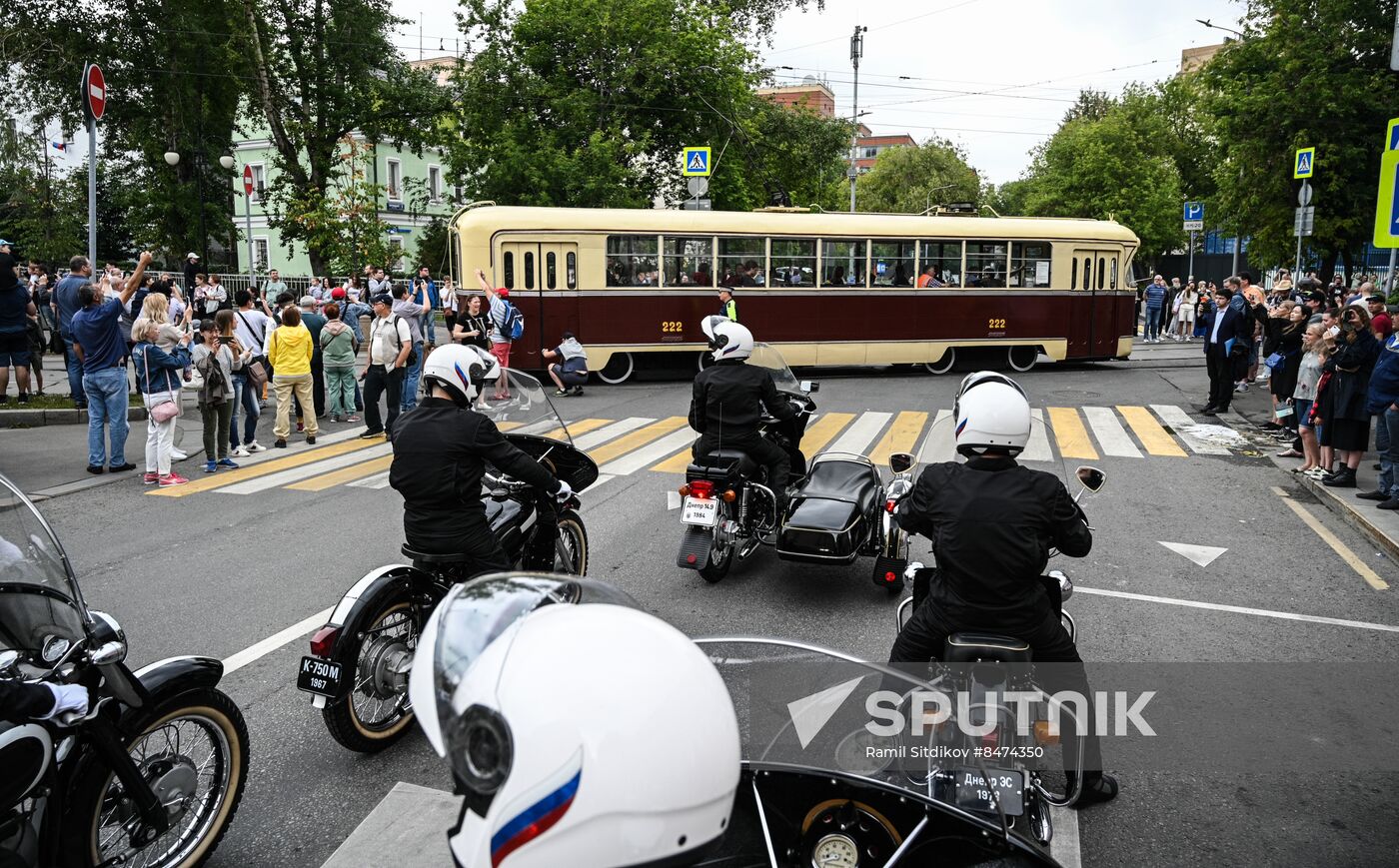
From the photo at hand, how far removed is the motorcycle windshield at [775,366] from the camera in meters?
8.05

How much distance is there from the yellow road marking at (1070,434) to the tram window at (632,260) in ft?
25.2

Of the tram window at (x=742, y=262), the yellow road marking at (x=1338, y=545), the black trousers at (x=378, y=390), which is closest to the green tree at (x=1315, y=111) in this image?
the tram window at (x=742, y=262)

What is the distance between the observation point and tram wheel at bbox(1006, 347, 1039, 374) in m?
21.1

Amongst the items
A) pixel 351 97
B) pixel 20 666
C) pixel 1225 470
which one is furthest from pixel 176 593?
pixel 351 97

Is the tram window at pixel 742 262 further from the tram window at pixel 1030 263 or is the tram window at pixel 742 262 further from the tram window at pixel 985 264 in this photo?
the tram window at pixel 1030 263

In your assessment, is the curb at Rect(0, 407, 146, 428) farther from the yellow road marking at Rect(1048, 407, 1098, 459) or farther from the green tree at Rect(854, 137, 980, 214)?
the green tree at Rect(854, 137, 980, 214)

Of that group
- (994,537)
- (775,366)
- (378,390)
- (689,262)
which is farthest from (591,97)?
(994,537)

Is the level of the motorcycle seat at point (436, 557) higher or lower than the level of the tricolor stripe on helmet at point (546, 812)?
lower

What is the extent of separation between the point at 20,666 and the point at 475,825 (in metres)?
2.05

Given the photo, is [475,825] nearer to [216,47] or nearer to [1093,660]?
[1093,660]

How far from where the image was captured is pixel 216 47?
3175 centimetres

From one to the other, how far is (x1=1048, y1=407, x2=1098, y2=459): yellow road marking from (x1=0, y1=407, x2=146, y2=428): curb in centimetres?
1159

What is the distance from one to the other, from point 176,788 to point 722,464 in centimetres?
412

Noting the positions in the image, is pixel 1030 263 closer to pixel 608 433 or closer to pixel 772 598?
pixel 608 433
